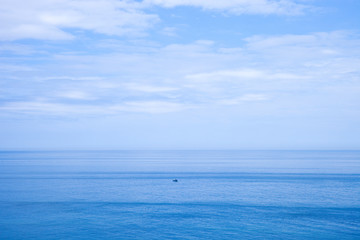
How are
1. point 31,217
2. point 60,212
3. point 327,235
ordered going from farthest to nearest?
point 60,212, point 31,217, point 327,235

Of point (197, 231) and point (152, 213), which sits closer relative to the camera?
point (197, 231)

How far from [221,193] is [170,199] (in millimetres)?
11009

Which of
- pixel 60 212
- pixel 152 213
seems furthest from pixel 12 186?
pixel 152 213

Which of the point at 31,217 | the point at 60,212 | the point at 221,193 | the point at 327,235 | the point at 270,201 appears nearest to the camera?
the point at 327,235

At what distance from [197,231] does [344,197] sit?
1259 inches

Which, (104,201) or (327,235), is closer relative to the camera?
(327,235)

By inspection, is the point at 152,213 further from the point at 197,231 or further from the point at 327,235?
the point at 327,235

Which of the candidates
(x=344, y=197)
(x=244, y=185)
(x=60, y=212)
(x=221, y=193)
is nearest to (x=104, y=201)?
(x=60, y=212)

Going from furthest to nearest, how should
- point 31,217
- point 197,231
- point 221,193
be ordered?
point 221,193 < point 31,217 < point 197,231

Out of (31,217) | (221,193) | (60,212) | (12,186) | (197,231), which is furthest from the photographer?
(12,186)

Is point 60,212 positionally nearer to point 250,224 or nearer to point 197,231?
point 197,231

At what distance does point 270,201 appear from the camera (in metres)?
55.4

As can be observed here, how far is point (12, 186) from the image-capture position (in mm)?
73938

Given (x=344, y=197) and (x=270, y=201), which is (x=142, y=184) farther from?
(x=344, y=197)
